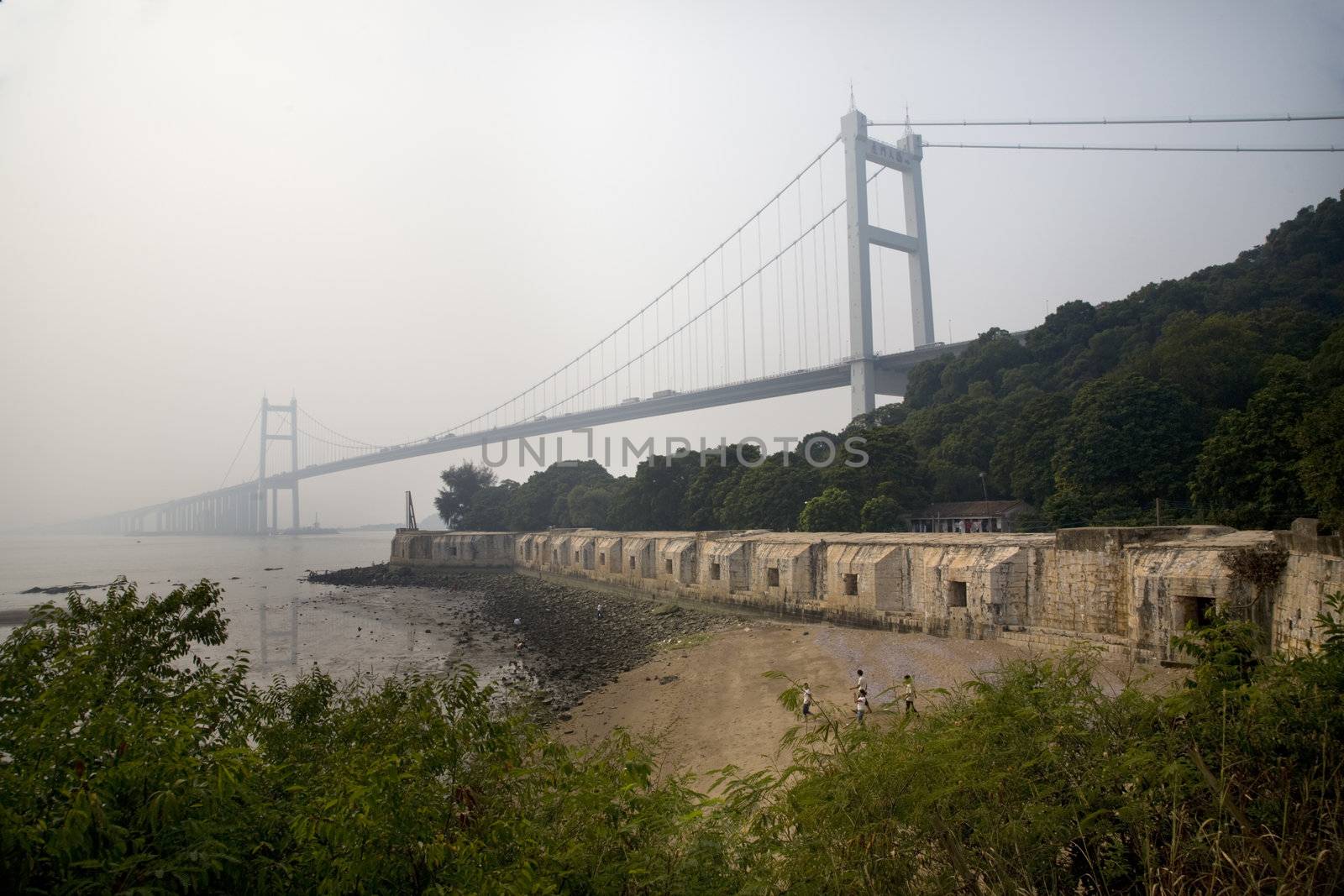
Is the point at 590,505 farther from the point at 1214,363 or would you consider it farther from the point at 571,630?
the point at 1214,363

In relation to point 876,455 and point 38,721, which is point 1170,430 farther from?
point 38,721

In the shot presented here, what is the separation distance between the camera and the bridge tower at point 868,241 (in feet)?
136

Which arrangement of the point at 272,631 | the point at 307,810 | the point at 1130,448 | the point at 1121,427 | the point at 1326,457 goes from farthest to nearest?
1. the point at 272,631
2. the point at 1121,427
3. the point at 1130,448
4. the point at 1326,457
5. the point at 307,810

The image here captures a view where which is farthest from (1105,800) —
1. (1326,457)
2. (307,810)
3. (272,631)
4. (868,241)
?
(868,241)

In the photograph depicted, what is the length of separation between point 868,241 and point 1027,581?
112 feet

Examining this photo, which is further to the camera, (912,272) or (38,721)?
(912,272)

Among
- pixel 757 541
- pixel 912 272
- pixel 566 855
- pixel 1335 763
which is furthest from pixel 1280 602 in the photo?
pixel 912 272

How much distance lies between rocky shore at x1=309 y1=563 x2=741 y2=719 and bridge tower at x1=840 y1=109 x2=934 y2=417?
19.9m

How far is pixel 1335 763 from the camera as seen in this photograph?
137 inches

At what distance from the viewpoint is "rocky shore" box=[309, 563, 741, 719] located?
17375 mm

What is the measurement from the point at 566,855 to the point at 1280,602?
1035 cm

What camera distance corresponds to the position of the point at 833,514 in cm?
2597

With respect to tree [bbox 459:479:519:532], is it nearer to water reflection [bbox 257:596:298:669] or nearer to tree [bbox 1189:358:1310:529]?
water reflection [bbox 257:596:298:669]

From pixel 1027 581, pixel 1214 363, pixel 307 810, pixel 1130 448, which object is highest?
pixel 1214 363
